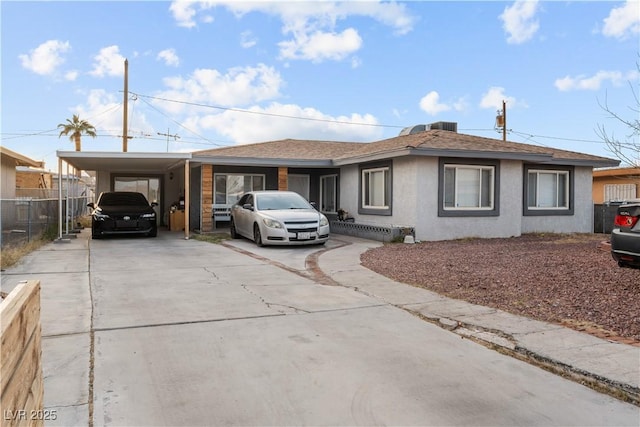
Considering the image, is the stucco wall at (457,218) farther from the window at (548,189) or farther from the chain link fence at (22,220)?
the chain link fence at (22,220)

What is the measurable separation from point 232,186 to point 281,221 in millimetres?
6818

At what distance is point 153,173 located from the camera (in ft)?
74.6

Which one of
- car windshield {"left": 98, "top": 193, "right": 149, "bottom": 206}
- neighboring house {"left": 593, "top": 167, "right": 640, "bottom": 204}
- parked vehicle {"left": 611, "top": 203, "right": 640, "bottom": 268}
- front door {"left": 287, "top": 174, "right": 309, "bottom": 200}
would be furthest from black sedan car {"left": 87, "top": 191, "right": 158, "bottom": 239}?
neighboring house {"left": 593, "top": 167, "right": 640, "bottom": 204}

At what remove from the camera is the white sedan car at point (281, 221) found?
1262 centimetres

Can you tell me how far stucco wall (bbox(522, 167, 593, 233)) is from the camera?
1645 cm

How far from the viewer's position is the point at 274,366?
4199 mm

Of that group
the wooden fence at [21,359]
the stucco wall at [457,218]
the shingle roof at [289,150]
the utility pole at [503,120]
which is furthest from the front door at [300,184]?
the utility pole at [503,120]

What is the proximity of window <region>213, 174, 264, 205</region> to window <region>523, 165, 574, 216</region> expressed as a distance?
32.3ft

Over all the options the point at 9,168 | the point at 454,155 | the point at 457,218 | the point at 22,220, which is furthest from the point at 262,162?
the point at 9,168

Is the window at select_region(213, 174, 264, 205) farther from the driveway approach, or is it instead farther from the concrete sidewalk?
the concrete sidewalk

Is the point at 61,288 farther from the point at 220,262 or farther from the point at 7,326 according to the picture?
the point at 7,326

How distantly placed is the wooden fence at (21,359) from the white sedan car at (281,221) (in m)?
10.2

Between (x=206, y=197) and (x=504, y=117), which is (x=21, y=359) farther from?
(x=504, y=117)

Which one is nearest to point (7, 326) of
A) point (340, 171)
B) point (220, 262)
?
point (220, 262)
